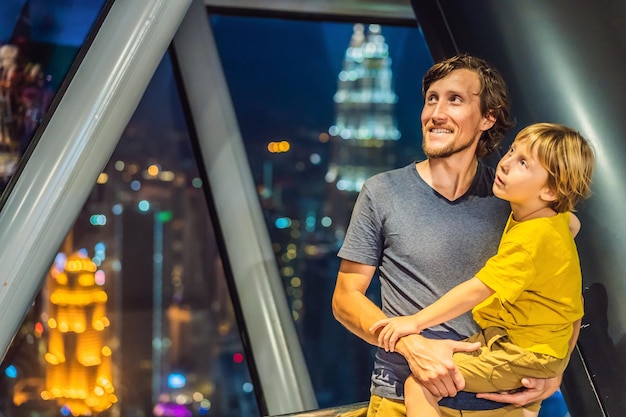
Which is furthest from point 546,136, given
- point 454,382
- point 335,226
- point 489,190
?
point 335,226

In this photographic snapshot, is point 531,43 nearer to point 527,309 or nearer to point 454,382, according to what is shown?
point 527,309

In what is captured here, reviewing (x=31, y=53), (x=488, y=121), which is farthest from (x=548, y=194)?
(x=31, y=53)

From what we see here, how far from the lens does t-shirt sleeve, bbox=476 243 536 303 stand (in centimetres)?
157

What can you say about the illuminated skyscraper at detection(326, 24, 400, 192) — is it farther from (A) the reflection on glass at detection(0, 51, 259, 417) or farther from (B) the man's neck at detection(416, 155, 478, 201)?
(B) the man's neck at detection(416, 155, 478, 201)

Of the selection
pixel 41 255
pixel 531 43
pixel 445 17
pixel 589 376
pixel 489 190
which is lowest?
pixel 589 376

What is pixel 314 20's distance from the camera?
4.07 meters

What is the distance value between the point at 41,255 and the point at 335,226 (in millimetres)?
5209

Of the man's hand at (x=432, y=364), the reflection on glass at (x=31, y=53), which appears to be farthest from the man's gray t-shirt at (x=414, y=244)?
the reflection on glass at (x=31, y=53)

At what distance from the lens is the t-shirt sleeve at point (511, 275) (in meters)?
1.57

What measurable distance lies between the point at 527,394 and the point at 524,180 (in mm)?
466

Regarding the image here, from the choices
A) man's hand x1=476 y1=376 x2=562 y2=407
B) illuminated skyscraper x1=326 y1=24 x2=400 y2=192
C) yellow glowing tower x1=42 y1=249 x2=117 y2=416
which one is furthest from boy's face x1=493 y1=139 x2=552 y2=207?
yellow glowing tower x1=42 y1=249 x2=117 y2=416

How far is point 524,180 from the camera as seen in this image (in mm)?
1651

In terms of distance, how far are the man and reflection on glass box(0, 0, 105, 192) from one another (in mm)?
1867

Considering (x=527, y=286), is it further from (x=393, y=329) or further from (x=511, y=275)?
(x=393, y=329)
